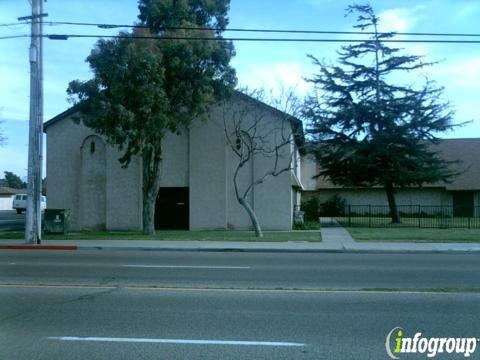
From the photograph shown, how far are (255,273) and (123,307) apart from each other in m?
4.63

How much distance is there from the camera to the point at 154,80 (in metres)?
23.2

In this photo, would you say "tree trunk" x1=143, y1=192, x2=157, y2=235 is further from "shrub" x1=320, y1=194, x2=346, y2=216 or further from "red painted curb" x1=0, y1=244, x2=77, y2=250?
"shrub" x1=320, y1=194, x2=346, y2=216

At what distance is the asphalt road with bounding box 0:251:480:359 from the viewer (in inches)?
256

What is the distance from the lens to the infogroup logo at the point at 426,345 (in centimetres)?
630

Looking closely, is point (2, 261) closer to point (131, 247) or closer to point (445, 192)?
point (131, 247)

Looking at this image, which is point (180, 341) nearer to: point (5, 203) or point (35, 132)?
point (35, 132)

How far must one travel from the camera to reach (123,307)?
28.7 ft

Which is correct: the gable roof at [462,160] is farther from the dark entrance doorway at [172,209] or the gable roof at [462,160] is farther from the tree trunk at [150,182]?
the tree trunk at [150,182]

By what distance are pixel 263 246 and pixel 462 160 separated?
94.0 ft

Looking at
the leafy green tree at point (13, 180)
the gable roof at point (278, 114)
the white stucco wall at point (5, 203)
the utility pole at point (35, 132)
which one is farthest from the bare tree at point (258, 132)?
the leafy green tree at point (13, 180)

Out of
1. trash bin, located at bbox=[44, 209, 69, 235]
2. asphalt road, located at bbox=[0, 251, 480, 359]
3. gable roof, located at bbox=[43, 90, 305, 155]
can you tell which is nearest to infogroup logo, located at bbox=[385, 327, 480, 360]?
asphalt road, located at bbox=[0, 251, 480, 359]

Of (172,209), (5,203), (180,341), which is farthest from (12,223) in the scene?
(5,203)

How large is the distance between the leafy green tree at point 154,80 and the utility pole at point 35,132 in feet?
6.59

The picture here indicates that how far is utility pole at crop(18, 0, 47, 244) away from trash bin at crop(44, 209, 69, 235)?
139 inches
